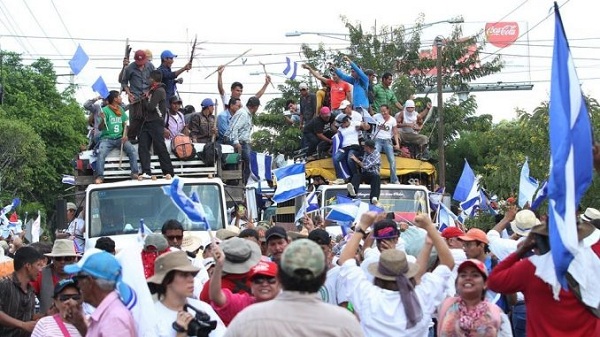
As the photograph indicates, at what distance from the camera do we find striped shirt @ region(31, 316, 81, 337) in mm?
7246

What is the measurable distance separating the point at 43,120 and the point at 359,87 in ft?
161

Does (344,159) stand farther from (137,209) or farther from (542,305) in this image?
(542,305)

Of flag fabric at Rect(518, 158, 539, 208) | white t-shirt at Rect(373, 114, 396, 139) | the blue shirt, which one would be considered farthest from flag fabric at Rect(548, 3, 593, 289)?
the blue shirt

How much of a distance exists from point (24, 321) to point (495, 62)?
3871 cm

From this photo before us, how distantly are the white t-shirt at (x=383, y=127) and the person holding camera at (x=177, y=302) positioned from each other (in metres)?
14.7

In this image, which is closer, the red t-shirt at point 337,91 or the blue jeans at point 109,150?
the blue jeans at point 109,150

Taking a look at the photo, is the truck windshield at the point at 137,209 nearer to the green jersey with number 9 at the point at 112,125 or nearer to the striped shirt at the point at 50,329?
the green jersey with number 9 at the point at 112,125

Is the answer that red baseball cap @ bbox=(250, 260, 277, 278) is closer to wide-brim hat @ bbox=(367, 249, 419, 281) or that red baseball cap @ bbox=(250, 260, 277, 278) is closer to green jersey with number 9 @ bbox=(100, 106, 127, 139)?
wide-brim hat @ bbox=(367, 249, 419, 281)

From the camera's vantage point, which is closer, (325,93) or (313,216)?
(313,216)

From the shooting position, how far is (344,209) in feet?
48.5

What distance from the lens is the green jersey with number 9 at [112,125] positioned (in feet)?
56.1

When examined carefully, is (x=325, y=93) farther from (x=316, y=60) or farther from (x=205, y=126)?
(x=316, y=60)

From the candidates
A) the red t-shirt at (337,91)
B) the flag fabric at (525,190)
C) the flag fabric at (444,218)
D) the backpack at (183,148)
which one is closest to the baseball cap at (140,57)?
the backpack at (183,148)

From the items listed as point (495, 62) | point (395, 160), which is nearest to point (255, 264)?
point (395, 160)
